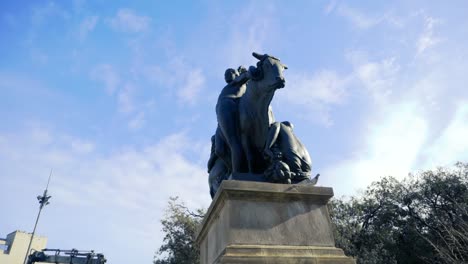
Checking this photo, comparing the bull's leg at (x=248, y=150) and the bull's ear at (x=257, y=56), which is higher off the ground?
the bull's ear at (x=257, y=56)

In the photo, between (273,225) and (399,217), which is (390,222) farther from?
(273,225)

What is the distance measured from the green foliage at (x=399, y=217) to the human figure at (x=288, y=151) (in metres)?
22.9

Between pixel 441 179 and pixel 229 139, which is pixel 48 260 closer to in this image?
pixel 229 139

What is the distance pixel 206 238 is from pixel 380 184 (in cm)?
2853

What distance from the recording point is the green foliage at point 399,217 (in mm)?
27156

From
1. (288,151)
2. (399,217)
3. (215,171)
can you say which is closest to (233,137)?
(288,151)

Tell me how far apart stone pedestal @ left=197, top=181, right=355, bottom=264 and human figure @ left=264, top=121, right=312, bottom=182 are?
0.50 meters

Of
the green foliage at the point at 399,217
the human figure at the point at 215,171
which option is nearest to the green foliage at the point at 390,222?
the green foliage at the point at 399,217

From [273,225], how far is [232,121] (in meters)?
1.93

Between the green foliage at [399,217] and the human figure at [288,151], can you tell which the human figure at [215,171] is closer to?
the human figure at [288,151]

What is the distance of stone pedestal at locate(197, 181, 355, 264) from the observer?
Answer: 414 centimetres

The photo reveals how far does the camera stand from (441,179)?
28578 millimetres

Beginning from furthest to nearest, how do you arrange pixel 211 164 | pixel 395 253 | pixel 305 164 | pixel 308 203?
pixel 395 253 < pixel 211 164 < pixel 305 164 < pixel 308 203

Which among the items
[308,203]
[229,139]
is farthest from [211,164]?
[308,203]
